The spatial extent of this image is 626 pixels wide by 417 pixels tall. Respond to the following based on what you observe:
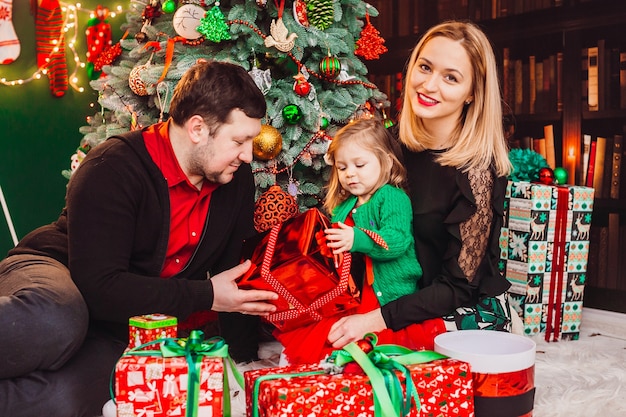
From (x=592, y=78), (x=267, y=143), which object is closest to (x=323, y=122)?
(x=267, y=143)

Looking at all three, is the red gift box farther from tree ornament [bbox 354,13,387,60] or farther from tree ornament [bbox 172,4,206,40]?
tree ornament [bbox 354,13,387,60]

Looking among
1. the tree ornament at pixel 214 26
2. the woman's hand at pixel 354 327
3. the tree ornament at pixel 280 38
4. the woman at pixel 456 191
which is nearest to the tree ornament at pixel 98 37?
the tree ornament at pixel 214 26

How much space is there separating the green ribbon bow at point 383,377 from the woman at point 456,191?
1.36 feet

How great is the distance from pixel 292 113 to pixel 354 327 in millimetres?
969

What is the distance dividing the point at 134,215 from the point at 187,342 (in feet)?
1.84

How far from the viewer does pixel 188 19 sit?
96.7 inches

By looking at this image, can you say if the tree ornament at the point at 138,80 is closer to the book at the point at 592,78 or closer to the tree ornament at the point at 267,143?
the tree ornament at the point at 267,143

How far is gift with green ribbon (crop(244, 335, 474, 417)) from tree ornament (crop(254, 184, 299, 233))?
87 cm

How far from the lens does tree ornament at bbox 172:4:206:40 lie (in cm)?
246

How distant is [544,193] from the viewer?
2693 millimetres

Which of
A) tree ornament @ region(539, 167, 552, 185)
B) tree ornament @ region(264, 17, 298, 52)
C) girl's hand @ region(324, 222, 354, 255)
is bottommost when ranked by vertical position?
girl's hand @ region(324, 222, 354, 255)

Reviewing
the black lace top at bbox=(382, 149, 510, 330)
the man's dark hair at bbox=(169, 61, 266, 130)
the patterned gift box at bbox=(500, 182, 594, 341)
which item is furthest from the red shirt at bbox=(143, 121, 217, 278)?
the patterned gift box at bbox=(500, 182, 594, 341)

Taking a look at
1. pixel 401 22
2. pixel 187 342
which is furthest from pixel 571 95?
pixel 187 342

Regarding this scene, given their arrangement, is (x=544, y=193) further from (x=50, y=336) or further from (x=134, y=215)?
(x=50, y=336)
